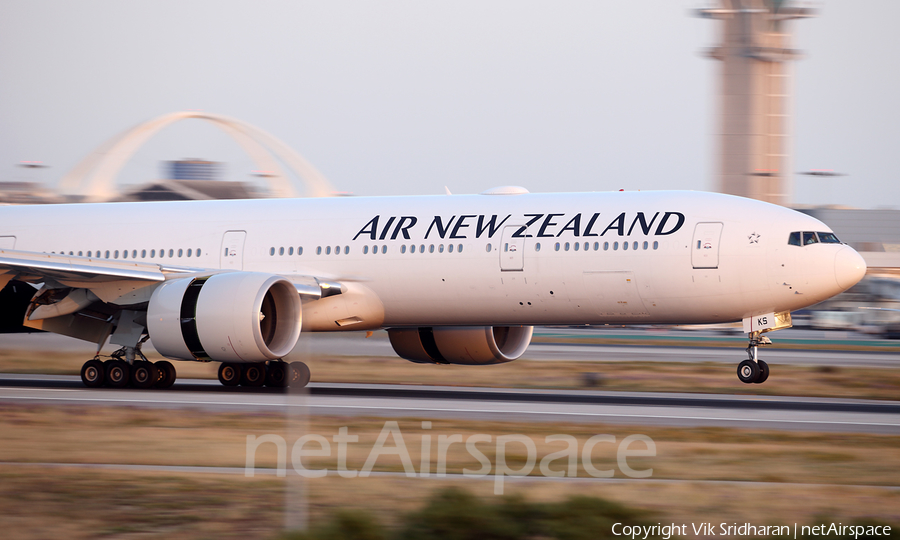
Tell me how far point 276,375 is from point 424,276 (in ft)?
12.6

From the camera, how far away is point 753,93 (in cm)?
8806

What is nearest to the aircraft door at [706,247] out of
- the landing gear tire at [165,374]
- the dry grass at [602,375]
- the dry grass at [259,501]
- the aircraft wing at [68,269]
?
the dry grass at [602,375]

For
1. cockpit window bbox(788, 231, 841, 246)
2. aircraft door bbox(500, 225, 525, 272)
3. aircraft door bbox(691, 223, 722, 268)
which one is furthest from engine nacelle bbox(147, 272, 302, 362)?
cockpit window bbox(788, 231, 841, 246)

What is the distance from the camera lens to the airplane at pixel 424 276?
18172 mm

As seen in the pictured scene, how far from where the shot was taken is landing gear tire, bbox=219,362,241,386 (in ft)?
67.1

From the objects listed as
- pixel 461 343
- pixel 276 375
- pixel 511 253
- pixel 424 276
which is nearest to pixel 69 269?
pixel 276 375

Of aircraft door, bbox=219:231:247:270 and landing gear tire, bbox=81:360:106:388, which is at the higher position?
aircraft door, bbox=219:231:247:270

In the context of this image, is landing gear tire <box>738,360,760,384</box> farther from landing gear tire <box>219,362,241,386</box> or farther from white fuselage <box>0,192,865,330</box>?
landing gear tire <box>219,362,241,386</box>

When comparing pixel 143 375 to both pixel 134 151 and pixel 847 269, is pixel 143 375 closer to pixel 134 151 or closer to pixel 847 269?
pixel 847 269

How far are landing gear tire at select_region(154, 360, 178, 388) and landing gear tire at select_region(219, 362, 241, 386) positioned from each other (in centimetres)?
100

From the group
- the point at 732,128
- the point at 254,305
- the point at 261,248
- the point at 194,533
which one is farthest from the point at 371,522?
the point at 732,128

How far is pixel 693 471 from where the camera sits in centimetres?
1007

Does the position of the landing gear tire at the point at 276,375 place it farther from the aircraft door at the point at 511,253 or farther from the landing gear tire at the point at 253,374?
the aircraft door at the point at 511,253

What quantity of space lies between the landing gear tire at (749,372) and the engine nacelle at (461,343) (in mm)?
5577
